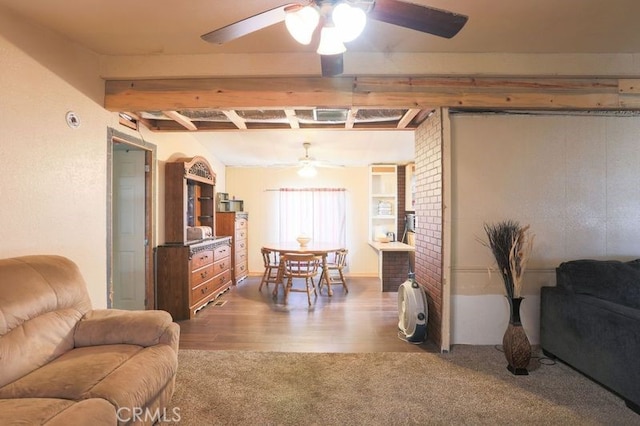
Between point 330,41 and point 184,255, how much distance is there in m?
3.00

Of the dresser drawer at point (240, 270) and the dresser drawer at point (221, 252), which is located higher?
the dresser drawer at point (221, 252)

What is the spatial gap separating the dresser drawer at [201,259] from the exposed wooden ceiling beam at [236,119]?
1.69m

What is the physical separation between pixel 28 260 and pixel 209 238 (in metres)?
2.61

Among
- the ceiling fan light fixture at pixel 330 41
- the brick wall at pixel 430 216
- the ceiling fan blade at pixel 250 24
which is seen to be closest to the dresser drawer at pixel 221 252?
the brick wall at pixel 430 216

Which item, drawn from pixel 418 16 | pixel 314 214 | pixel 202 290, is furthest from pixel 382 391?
pixel 314 214

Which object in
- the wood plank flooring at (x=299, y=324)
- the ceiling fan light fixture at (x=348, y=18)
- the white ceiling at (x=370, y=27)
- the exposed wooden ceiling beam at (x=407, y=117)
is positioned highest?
the white ceiling at (x=370, y=27)

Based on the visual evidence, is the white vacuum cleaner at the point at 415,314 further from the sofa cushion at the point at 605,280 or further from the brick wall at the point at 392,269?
the brick wall at the point at 392,269

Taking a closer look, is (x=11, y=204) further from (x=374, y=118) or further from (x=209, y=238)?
(x=374, y=118)

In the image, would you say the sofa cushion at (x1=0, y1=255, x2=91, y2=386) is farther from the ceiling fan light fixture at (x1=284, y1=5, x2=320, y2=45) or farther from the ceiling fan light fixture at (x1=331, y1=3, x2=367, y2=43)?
the ceiling fan light fixture at (x1=331, y1=3, x2=367, y2=43)

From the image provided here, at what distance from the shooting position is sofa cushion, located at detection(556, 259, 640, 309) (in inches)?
88.7

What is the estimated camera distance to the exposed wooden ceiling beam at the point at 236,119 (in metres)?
3.24

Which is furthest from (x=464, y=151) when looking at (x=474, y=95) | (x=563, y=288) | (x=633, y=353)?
(x=633, y=353)

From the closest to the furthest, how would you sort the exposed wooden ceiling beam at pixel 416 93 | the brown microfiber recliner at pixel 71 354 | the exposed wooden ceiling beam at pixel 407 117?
the brown microfiber recliner at pixel 71 354, the exposed wooden ceiling beam at pixel 416 93, the exposed wooden ceiling beam at pixel 407 117

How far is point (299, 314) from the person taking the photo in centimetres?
380
